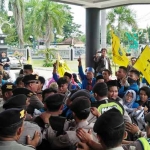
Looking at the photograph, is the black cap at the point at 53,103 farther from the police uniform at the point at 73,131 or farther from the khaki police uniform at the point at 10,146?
the khaki police uniform at the point at 10,146

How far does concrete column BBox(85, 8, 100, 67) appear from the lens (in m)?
10.5

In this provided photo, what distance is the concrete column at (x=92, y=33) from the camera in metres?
10.5

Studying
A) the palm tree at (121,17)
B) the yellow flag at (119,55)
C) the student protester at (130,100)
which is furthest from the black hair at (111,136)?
the palm tree at (121,17)

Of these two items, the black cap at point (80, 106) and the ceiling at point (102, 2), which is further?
the ceiling at point (102, 2)

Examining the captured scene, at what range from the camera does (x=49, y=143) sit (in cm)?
257

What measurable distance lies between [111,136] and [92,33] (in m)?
9.11

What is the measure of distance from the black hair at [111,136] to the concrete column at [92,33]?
8.96m

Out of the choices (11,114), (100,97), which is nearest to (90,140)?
(11,114)

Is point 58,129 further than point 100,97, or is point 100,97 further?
point 100,97

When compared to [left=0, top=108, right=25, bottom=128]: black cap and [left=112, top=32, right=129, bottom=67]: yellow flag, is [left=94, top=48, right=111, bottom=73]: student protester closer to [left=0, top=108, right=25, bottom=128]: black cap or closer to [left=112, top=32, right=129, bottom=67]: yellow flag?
[left=112, top=32, right=129, bottom=67]: yellow flag

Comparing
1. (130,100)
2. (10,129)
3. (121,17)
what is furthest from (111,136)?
(121,17)

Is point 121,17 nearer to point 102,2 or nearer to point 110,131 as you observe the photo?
point 102,2

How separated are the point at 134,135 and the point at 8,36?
101 feet

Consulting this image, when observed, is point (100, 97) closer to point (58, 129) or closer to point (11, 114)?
point (58, 129)
